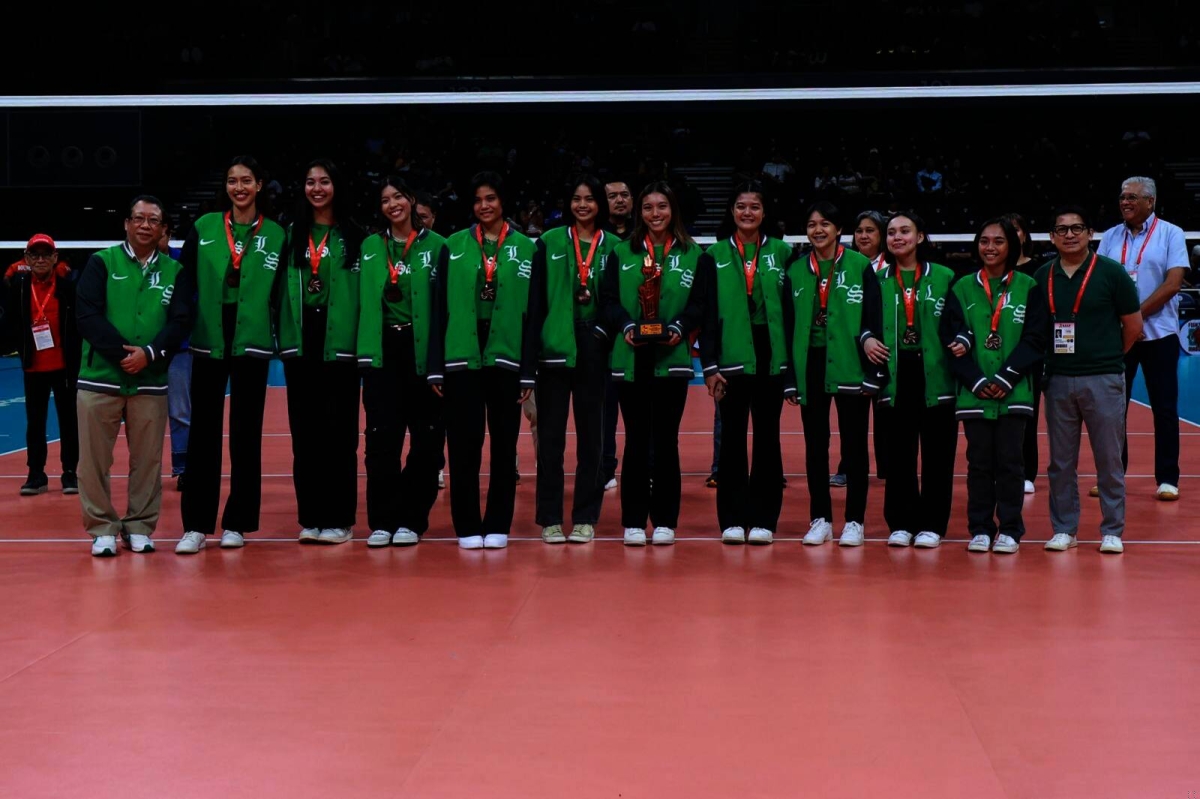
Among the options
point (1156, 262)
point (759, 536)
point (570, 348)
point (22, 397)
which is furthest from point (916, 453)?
point (22, 397)

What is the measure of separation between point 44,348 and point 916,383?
5638 mm

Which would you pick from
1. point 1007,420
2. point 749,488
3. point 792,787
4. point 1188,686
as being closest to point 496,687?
point 792,787

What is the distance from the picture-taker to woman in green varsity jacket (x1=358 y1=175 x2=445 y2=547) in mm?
6664

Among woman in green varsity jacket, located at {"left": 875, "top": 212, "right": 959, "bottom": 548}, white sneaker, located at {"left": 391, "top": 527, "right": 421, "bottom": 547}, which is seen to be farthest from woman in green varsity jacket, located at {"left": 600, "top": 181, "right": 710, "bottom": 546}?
white sneaker, located at {"left": 391, "top": 527, "right": 421, "bottom": 547}

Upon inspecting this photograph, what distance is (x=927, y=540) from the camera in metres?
6.63

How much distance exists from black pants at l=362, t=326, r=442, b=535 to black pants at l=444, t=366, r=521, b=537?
0.21m

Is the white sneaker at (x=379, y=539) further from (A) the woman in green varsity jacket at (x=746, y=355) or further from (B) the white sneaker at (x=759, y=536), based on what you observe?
(B) the white sneaker at (x=759, y=536)

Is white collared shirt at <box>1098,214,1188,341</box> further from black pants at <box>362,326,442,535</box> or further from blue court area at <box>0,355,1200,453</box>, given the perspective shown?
blue court area at <box>0,355,1200,453</box>

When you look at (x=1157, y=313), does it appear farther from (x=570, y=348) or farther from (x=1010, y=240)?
(x=570, y=348)

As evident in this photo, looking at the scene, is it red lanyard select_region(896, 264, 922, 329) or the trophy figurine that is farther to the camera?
red lanyard select_region(896, 264, 922, 329)

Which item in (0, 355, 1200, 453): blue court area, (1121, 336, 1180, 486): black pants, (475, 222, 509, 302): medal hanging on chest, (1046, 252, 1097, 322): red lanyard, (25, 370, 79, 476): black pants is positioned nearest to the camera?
(1046, 252, 1097, 322): red lanyard

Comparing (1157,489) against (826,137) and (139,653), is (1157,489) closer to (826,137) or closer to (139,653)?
(139,653)

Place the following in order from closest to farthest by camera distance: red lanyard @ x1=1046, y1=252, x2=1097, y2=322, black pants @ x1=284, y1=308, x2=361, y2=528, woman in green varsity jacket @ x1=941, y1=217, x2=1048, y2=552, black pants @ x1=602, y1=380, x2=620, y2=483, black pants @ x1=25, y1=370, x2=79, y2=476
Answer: woman in green varsity jacket @ x1=941, y1=217, x2=1048, y2=552 < red lanyard @ x1=1046, y1=252, x2=1097, y2=322 < black pants @ x1=284, y1=308, x2=361, y2=528 < black pants @ x1=602, y1=380, x2=620, y2=483 < black pants @ x1=25, y1=370, x2=79, y2=476

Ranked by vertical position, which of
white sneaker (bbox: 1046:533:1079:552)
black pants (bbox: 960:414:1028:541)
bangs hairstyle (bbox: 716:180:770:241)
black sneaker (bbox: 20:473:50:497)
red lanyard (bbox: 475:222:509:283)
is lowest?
white sneaker (bbox: 1046:533:1079:552)
